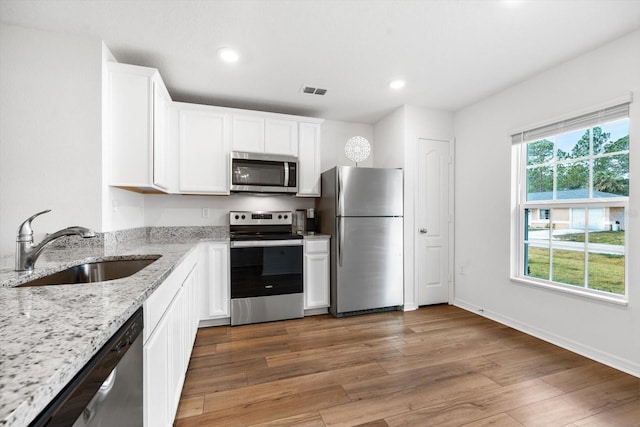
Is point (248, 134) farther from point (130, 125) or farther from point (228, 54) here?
point (130, 125)

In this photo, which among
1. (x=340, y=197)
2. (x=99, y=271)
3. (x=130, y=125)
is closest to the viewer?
(x=99, y=271)

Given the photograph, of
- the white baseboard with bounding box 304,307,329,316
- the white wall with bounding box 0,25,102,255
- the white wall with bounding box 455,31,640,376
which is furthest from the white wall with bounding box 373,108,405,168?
the white wall with bounding box 0,25,102,255

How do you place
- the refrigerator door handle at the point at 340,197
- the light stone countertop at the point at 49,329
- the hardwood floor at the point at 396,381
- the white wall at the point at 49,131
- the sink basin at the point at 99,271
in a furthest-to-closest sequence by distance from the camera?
1. the refrigerator door handle at the point at 340,197
2. the white wall at the point at 49,131
3. the hardwood floor at the point at 396,381
4. the sink basin at the point at 99,271
5. the light stone countertop at the point at 49,329

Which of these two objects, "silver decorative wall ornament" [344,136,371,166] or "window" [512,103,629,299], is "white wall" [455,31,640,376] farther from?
"silver decorative wall ornament" [344,136,371,166]

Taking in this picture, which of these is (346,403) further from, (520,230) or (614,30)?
(614,30)

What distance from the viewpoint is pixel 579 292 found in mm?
2375

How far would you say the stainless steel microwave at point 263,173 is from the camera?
125 inches

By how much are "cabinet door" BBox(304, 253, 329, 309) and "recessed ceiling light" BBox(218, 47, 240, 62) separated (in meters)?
2.04

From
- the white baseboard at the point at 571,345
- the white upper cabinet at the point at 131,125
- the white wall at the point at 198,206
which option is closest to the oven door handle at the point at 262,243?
the white wall at the point at 198,206

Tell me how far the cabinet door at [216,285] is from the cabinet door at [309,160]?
45.3 inches

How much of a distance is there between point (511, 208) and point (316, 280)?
85.4 inches

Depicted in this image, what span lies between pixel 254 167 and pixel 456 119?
8.50ft

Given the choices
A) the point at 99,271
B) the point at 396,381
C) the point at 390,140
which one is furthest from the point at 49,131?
the point at 390,140

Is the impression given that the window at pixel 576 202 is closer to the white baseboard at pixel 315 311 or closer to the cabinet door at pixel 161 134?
the white baseboard at pixel 315 311
